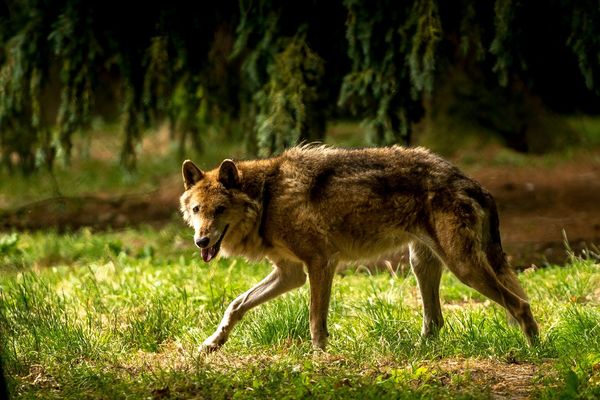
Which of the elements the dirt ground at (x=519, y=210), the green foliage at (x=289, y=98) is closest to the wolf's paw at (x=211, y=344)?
the green foliage at (x=289, y=98)

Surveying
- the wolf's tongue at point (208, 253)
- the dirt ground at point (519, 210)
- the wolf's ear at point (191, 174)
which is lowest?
the dirt ground at point (519, 210)

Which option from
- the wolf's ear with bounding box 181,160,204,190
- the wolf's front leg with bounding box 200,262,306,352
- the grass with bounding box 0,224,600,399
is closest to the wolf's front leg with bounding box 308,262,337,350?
the grass with bounding box 0,224,600,399

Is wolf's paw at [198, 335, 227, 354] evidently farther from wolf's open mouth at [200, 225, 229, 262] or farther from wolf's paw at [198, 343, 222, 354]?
wolf's open mouth at [200, 225, 229, 262]

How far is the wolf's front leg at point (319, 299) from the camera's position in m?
7.19

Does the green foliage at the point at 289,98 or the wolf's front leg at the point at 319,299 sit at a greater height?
the green foliage at the point at 289,98

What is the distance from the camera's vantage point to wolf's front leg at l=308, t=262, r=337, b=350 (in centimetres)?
719

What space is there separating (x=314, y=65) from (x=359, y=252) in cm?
354

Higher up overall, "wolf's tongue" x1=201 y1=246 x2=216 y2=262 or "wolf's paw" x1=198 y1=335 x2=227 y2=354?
"wolf's tongue" x1=201 y1=246 x2=216 y2=262

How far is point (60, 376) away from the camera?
630cm

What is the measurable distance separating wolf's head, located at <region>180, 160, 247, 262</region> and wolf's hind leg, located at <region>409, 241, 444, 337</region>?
129cm

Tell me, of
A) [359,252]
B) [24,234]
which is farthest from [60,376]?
[24,234]

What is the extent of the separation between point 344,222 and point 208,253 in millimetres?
985

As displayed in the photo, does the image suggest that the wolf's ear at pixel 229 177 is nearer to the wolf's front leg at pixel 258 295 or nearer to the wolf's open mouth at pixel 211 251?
the wolf's open mouth at pixel 211 251

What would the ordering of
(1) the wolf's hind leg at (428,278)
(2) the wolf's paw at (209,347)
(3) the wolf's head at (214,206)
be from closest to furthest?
(2) the wolf's paw at (209,347) → (3) the wolf's head at (214,206) → (1) the wolf's hind leg at (428,278)
